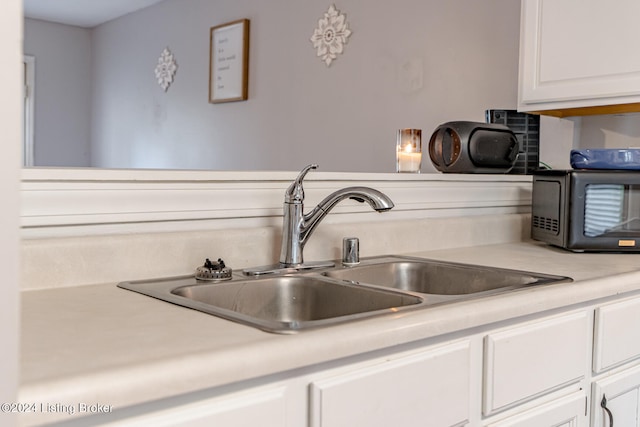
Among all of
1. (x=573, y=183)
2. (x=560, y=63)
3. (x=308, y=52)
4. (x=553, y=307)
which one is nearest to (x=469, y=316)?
(x=553, y=307)

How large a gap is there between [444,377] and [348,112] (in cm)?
230

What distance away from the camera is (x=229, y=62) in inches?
158

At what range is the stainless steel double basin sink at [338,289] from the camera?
1.07m

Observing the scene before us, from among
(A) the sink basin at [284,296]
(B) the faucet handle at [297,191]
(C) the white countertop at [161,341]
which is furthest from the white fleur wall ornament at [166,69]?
(C) the white countertop at [161,341]

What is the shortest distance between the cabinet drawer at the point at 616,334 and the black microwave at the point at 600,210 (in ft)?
1.05

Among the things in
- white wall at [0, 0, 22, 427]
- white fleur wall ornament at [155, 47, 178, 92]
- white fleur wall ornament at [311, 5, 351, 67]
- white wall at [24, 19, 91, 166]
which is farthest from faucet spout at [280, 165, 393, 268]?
white wall at [24, 19, 91, 166]

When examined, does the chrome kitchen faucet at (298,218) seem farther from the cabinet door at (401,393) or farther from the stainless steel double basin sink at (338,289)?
the cabinet door at (401,393)

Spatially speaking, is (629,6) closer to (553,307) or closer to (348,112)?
(553,307)

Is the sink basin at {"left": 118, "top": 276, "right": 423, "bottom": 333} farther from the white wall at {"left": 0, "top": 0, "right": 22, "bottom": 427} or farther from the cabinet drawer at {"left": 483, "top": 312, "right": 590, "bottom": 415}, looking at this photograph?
the white wall at {"left": 0, "top": 0, "right": 22, "bottom": 427}

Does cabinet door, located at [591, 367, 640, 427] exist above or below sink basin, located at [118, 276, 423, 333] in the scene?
below

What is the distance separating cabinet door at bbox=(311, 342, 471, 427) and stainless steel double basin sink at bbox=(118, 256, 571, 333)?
7cm

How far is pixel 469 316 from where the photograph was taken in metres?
1.00

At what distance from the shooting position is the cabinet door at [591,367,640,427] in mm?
1334

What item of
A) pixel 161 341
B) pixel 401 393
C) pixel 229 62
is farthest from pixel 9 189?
pixel 229 62
